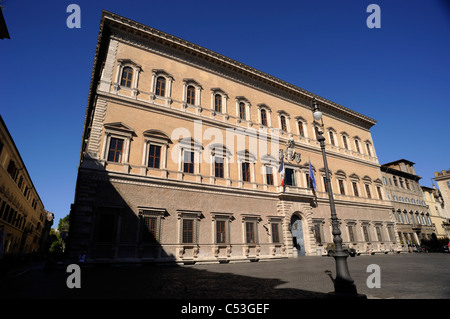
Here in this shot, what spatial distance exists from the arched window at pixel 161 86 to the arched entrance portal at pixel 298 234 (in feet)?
49.2

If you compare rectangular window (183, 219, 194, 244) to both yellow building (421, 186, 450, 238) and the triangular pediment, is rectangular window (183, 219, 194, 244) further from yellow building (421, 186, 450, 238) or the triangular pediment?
yellow building (421, 186, 450, 238)

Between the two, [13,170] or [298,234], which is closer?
[298,234]

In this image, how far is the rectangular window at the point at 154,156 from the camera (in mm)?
15695

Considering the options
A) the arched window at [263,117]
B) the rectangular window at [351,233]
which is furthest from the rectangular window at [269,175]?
the rectangular window at [351,233]

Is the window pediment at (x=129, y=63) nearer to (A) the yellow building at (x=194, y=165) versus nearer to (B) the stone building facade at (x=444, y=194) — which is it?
(A) the yellow building at (x=194, y=165)

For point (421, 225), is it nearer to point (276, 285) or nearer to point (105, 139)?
point (276, 285)

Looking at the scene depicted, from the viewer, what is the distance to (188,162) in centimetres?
1683

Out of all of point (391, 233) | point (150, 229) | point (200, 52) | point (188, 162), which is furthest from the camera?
point (391, 233)

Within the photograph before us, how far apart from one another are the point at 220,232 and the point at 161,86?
11.8 metres

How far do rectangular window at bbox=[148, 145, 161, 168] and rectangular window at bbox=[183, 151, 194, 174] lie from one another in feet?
5.90

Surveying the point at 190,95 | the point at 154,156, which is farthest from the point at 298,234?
the point at 190,95

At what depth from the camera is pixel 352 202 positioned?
25.2 metres

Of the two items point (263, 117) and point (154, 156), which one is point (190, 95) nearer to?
point (154, 156)

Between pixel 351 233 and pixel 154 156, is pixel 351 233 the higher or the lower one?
the lower one
